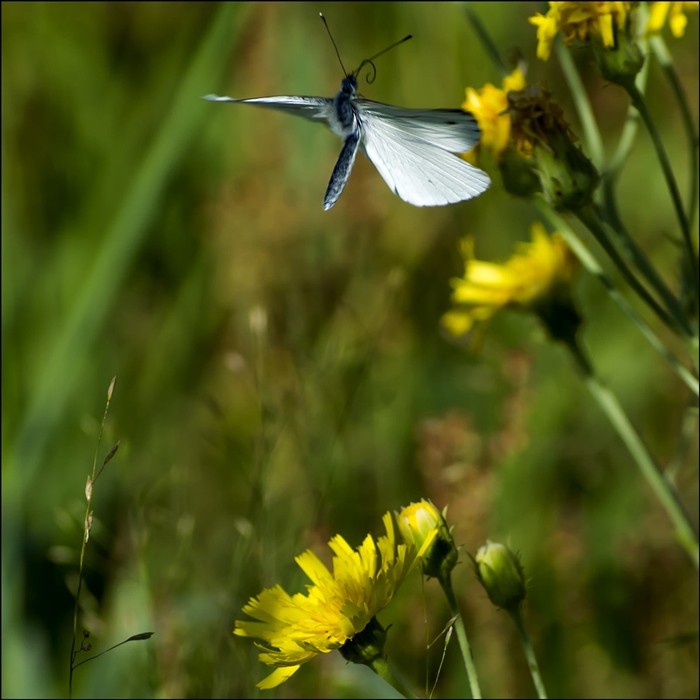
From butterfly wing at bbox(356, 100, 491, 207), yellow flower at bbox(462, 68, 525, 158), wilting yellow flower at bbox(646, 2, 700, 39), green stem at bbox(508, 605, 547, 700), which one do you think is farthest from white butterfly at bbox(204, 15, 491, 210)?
green stem at bbox(508, 605, 547, 700)

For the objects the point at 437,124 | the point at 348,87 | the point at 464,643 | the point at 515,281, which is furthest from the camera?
the point at 515,281

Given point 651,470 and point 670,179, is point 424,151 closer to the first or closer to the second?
point 670,179

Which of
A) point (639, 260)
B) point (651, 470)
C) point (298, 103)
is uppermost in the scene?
point (298, 103)

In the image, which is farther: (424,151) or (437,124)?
(424,151)

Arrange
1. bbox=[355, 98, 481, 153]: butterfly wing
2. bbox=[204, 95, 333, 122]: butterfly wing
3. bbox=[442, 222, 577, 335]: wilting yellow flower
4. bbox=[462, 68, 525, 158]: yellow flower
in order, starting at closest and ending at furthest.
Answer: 1. bbox=[355, 98, 481, 153]: butterfly wing
2. bbox=[204, 95, 333, 122]: butterfly wing
3. bbox=[462, 68, 525, 158]: yellow flower
4. bbox=[442, 222, 577, 335]: wilting yellow flower

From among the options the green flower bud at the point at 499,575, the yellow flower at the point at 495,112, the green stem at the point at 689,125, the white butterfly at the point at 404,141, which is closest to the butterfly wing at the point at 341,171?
the white butterfly at the point at 404,141

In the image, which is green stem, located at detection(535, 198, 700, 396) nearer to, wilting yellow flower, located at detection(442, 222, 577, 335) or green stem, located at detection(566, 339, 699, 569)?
green stem, located at detection(566, 339, 699, 569)

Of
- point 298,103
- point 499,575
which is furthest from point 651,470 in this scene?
point 298,103
